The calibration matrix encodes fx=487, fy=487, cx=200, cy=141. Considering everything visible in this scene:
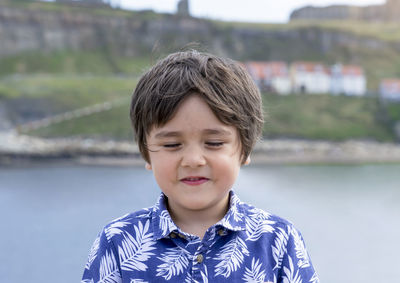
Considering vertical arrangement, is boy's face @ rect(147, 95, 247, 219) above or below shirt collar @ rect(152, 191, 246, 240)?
above

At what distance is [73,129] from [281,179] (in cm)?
1730

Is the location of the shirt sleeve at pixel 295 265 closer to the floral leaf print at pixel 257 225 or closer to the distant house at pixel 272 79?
the floral leaf print at pixel 257 225

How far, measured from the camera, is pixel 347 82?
42.2 meters

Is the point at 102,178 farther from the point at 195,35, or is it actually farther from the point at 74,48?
the point at 195,35

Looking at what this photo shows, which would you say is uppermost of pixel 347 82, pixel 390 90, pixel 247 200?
pixel 347 82

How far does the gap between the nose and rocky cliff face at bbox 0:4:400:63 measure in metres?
48.4

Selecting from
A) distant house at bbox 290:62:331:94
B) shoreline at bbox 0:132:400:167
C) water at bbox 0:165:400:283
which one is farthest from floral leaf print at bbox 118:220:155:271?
distant house at bbox 290:62:331:94

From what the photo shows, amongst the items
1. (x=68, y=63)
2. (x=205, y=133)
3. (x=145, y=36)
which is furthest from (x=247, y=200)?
(x=145, y=36)

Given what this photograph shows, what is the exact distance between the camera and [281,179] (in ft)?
69.5

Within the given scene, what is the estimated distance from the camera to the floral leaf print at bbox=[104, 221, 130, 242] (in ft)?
3.76

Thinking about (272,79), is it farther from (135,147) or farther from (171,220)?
(171,220)

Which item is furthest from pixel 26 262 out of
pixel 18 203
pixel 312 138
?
pixel 312 138

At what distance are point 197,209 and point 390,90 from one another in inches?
1687

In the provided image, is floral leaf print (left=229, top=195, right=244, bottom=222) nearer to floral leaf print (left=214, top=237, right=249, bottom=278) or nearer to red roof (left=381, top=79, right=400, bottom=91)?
floral leaf print (left=214, top=237, right=249, bottom=278)
